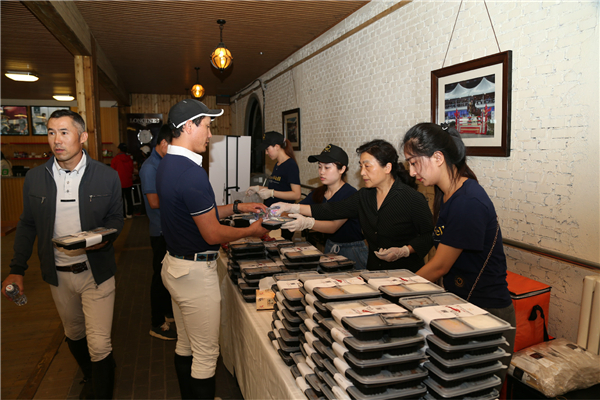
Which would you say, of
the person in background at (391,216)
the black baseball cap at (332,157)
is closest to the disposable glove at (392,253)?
the person in background at (391,216)

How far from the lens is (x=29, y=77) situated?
839 cm

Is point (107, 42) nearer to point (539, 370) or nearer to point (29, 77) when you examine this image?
point (29, 77)

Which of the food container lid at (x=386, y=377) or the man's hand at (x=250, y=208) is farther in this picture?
the man's hand at (x=250, y=208)

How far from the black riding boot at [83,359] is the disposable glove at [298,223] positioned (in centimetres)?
160

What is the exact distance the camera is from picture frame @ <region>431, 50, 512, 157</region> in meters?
3.05

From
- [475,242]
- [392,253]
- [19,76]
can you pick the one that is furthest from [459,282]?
[19,76]

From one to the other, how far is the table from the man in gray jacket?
31.1 inches

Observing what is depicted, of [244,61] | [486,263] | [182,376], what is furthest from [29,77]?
[486,263]

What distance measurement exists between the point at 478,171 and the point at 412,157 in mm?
1850

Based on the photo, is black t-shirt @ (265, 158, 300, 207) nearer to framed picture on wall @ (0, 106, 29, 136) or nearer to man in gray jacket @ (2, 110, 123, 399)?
man in gray jacket @ (2, 110, 123, 399)

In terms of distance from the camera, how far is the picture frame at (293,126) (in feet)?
25.2

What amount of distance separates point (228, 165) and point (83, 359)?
13.9 ft

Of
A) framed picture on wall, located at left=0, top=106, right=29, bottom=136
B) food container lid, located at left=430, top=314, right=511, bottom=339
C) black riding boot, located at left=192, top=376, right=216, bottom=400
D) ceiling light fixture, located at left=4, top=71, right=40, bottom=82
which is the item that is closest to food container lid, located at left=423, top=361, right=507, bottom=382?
food container lid, located at left=430, top=314, right=511, bottom=339

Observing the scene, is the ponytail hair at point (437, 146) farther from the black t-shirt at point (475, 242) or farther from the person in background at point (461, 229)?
the black t-shirt at point (475, 242)
